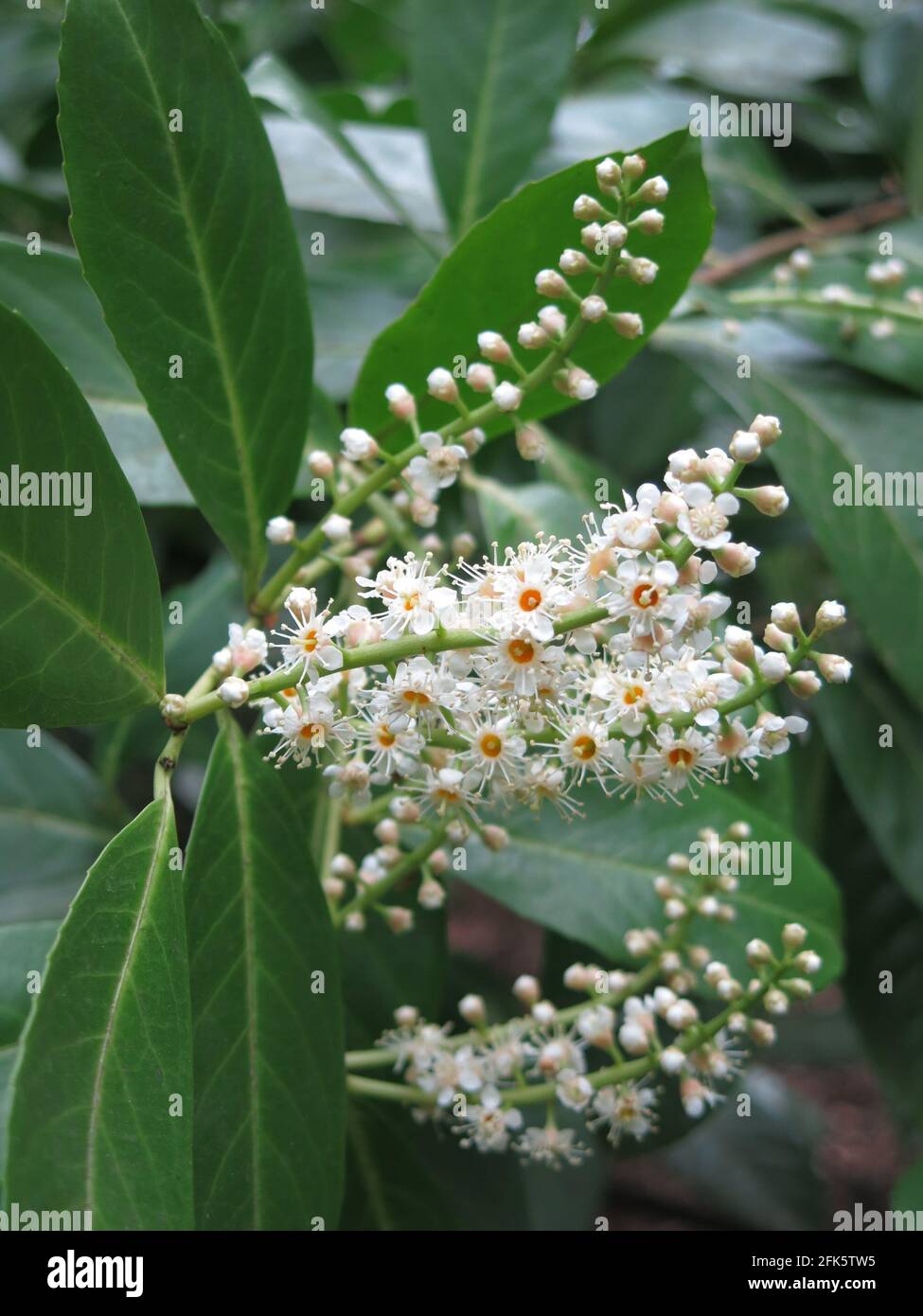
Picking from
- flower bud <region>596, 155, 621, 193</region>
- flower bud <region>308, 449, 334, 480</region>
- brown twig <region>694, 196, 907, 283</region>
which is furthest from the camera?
brown twig <region>694, 196, 907, 283</region>

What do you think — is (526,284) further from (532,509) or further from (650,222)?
(532,509)

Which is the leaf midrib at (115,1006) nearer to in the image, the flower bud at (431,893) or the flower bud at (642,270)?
the flower bud at (431,893)

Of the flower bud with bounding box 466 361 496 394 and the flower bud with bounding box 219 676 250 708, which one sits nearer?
the flower bud with bounding box 219 676 250 708

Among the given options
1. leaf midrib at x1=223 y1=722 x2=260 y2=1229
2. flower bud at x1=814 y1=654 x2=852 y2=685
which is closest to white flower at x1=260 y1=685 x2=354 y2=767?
leaf midrib at x1=223 y1=722 x2=260 y2=1229

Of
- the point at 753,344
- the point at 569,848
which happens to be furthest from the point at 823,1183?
the point at 753,344

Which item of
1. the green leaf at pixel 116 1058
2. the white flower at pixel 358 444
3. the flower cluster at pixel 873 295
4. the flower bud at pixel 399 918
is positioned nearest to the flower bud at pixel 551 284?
the white flower at pixel 358 444

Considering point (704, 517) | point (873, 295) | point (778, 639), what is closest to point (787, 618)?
point (778, 639)

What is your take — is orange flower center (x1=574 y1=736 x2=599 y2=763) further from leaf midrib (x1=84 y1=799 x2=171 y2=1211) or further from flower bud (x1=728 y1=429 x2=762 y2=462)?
leaf midrib (x1=84 y1=799 x2=171 y2=1211)

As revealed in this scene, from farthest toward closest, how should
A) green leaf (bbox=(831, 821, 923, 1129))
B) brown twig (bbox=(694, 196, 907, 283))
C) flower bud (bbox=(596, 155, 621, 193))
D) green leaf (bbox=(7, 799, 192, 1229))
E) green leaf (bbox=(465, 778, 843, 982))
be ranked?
brown twig (bbox=(694, 196, 907, 283)) < green leaf (bbox=(831, 821, 923, 1129)) < green leaf (bbox=(465, 778, 843, 982)) < flower bud (bbox=(596, 155, 621, 193)) < green leaf (bbox=(7, 799, 192, 1229))
